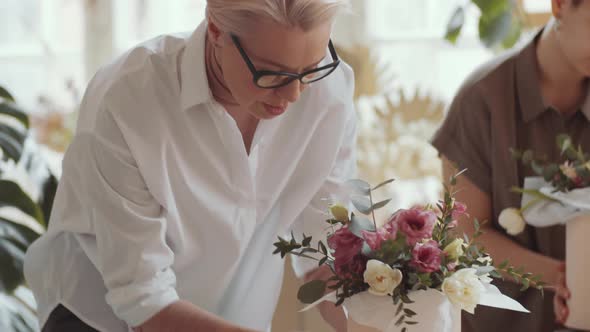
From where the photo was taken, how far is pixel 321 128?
6.25 ft

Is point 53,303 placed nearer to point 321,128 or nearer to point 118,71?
point 118,71

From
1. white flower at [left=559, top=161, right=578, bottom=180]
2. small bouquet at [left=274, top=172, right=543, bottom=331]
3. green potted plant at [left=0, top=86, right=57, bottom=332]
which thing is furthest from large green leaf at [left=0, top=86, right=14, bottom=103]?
white flower at [left=559, top=161, right=578, bottom=180]

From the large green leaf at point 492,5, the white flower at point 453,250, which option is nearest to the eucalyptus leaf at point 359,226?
the white flower at point 453,250

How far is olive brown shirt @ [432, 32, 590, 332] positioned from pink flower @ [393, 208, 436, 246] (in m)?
0.78

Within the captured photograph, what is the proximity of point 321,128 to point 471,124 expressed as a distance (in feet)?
1.48

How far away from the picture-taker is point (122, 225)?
1.63 m

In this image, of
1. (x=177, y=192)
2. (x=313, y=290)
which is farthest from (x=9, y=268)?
(x=313, y=290)

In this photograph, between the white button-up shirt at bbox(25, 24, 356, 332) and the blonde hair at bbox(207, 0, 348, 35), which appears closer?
the blonde hair at bbox(207, 0, 348, 35)

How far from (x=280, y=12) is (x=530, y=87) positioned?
85 cm

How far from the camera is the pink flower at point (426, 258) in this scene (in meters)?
1.35

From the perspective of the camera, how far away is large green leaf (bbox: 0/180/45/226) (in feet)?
7.57

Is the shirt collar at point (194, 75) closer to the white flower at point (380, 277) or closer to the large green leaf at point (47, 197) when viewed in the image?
the white flower at point (380, 277)

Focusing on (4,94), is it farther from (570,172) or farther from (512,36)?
(512,36)

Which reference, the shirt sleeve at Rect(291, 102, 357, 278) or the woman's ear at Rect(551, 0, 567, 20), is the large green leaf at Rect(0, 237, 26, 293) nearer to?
the shirt sleeve at Rect(291, 102, 357, 278)
